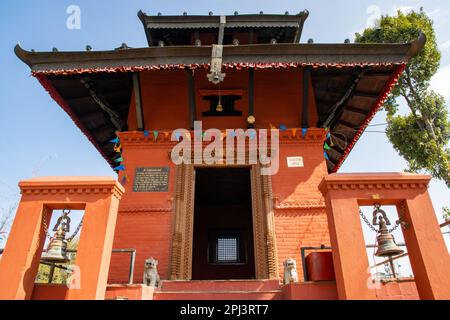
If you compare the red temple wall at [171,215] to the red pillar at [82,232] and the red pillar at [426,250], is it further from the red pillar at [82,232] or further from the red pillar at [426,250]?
the red pillar at [426,250]

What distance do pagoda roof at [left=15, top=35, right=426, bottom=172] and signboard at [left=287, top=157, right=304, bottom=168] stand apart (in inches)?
66.5

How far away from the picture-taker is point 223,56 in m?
7.82

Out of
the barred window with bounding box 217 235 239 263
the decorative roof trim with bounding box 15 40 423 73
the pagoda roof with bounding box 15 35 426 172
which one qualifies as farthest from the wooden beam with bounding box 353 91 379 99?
the barred window with bounding box 217 235 239 263

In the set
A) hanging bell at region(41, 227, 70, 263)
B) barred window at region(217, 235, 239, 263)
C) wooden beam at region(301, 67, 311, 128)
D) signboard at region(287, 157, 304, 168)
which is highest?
wooden beam at region(301, 67, 311, 128)

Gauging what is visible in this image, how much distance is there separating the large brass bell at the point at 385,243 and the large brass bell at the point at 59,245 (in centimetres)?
500

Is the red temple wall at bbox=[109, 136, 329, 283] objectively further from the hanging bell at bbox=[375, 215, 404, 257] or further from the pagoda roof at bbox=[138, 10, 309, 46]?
the pagoda roof at bbox=[138, 10, 309, 46]

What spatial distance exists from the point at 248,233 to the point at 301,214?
710 cm

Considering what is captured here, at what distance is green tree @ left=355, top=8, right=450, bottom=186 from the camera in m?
13.7

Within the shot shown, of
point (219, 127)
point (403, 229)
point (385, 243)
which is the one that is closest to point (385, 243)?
point (385, 243)

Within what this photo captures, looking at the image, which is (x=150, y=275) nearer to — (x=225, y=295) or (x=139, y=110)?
(x=225, y=295)

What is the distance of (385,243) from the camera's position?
4871mm

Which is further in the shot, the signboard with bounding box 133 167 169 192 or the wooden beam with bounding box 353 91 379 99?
the wooden beam with bounding box 353 91 379 99

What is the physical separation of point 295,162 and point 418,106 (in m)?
9.42

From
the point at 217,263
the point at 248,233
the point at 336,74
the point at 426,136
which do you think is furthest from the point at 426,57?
the point at 217,263
